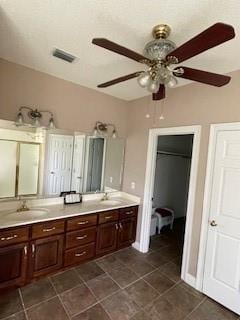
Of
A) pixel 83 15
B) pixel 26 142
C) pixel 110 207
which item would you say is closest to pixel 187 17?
pixel 83 15

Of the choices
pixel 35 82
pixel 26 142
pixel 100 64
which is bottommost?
pixel 26 142

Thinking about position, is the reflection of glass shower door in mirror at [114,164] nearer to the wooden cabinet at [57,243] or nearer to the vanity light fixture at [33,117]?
the wooden cabinet at [57,243]

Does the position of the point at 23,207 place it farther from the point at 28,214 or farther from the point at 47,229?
the point at 47,229

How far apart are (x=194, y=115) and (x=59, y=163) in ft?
6.80

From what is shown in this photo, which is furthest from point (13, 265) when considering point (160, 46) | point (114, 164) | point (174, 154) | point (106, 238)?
point (174, 154)

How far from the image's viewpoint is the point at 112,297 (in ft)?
7.14

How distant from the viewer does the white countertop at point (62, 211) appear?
7.04ft

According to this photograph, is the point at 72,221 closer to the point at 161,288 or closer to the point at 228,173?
the point at 161,288

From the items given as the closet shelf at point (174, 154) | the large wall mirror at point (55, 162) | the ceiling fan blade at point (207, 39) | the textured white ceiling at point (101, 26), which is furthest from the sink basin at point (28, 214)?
the closet shelf at point (174, 154)

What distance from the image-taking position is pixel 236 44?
1.72 meters

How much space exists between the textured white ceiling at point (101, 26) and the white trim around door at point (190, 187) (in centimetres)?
86

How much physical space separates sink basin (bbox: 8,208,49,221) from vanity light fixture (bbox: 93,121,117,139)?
1.46 meters

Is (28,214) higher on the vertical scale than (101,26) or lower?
lower

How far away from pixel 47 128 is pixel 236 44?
2400 mm
